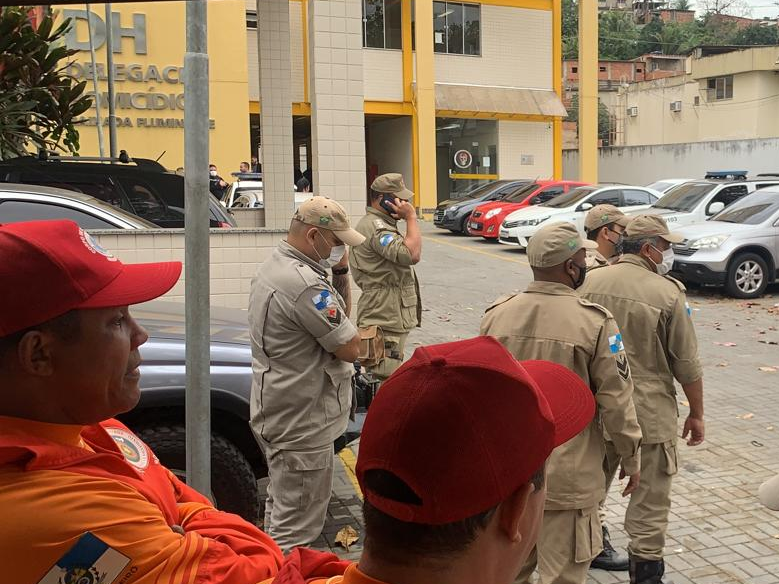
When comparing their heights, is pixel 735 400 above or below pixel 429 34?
below

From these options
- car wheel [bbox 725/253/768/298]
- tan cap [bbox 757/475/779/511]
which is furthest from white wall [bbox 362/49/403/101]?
tan cap [bbox 757/475/779/511]

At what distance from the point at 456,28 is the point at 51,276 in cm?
2998

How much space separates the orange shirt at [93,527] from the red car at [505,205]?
19051 mm

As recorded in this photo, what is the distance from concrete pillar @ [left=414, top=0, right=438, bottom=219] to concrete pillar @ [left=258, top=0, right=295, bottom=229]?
17.5 m

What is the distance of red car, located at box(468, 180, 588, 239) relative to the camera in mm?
20547

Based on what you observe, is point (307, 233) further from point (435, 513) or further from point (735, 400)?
point (735, 400)

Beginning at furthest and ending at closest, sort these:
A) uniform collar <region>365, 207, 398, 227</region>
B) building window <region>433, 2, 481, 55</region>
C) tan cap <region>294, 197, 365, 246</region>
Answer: building window <region>433, 2, 481, 55</region>, uniform collar <region>365, 207, 398, 227</region>, tan cap <region>294, 197, 365, 246</region>

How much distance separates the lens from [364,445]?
1.32 meters

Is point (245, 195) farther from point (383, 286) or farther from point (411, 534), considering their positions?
point (411, 534)

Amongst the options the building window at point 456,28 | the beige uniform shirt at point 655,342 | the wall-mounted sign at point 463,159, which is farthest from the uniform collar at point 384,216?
the wall-mounted sign at point 463,159

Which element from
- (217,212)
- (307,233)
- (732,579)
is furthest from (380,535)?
(217,212)

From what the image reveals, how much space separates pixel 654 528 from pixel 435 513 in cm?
333

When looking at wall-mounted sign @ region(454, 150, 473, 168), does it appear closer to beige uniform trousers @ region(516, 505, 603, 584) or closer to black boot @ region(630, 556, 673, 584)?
black boot @ region(630, 556, 673, 584)

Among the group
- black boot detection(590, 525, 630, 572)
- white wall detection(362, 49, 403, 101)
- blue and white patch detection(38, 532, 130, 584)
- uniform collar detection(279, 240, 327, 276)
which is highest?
white wall detection(362, 49, 403, 101)
